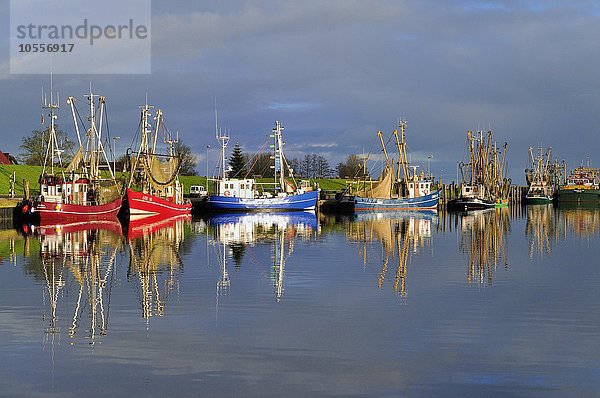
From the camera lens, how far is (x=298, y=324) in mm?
17703

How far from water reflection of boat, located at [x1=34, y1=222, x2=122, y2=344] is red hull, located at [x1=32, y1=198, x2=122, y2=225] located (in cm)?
774

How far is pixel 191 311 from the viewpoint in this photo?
19484mm

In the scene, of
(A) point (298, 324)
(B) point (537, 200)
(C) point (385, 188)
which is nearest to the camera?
(A) point (298, 324)

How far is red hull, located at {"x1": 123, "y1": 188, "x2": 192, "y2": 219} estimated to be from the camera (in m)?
71.2

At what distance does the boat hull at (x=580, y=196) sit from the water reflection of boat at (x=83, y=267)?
116 metres

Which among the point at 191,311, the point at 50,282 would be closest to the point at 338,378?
the point at 191,311

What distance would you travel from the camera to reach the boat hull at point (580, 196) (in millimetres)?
149500

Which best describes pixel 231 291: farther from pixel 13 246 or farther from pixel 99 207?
pixel 99 207

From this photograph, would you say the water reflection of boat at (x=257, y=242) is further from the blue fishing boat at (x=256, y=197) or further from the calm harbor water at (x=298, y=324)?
the blue fishing boat at (x=256, y=197)

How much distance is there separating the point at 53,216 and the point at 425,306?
4701cm

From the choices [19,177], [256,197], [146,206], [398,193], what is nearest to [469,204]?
[398,193]

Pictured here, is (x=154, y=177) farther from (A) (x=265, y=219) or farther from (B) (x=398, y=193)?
(B) (x=398, y=193)

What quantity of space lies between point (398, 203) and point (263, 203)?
21.7 meters

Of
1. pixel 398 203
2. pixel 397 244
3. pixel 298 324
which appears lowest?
pixel 397 244
